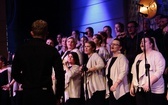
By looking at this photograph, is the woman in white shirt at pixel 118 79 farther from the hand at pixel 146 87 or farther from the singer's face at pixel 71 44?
the singer's face at pixel 71 44

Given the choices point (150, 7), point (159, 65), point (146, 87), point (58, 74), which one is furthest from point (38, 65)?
point (150, 7)

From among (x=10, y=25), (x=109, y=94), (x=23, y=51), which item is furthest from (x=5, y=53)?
(x=23, y=51)

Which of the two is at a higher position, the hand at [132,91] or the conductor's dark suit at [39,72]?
the conductor's dark suit at [39,72]

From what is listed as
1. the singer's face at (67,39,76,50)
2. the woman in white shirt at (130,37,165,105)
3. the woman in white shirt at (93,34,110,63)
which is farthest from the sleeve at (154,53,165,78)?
the singer's face at (67,39,76,50)

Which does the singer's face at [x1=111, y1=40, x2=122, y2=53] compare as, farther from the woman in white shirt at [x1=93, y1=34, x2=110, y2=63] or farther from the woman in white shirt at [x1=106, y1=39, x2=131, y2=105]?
the woman in white shirt at [x1=93, y1=34, x2=110, y2=63]

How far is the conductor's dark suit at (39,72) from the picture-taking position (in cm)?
355

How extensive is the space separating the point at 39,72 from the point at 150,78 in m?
2.29

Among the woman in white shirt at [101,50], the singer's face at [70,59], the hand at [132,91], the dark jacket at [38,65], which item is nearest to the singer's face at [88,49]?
the woman in white shirt at [101,50]

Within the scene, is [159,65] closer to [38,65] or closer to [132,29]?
[132,29]

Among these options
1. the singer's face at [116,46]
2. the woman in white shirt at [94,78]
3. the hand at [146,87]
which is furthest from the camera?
the woman in white shirt at [94,78]

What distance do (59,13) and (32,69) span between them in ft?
24.2

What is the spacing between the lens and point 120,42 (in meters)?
6.19

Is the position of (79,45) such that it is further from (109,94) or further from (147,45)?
(147,45)

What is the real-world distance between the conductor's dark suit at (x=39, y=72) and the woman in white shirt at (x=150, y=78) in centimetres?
205
